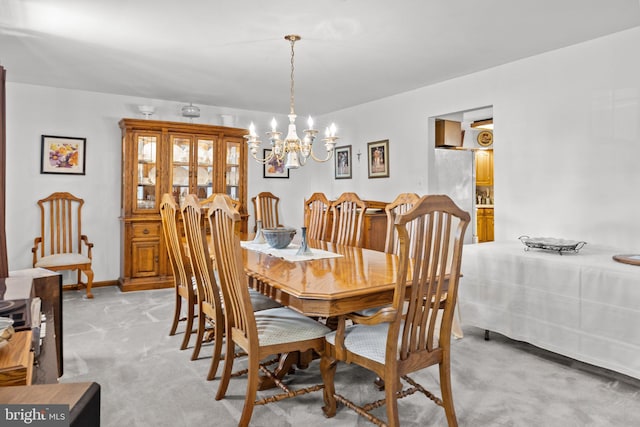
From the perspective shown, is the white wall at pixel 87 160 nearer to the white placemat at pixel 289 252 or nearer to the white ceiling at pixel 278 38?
the white ceiling at pixel 278 38

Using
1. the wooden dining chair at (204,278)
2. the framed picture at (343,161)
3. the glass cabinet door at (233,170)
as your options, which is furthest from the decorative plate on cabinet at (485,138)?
the wooden dining chair at (204,278)

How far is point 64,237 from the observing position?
4.86m

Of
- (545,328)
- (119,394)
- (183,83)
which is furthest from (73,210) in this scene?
(545,328)

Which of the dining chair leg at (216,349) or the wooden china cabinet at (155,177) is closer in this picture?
the dining chair leg at (216,349)

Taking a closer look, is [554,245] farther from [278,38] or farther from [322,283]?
[278,38]

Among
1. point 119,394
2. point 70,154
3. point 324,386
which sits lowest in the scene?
point 119,394

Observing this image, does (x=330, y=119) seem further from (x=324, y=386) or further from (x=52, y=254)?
(x=324, y=386)

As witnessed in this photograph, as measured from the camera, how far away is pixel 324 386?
2.10 metres

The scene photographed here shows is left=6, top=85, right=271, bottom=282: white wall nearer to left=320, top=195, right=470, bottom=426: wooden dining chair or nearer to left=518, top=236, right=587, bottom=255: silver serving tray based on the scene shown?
left=320, top=195, right=470, bottom=426: wooden dining chair

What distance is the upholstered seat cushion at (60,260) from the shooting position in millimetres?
4395

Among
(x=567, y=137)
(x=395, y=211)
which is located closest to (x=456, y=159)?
(x=567, y=137)

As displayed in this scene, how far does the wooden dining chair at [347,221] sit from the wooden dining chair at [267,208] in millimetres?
2371

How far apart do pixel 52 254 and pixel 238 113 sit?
9.61 feet

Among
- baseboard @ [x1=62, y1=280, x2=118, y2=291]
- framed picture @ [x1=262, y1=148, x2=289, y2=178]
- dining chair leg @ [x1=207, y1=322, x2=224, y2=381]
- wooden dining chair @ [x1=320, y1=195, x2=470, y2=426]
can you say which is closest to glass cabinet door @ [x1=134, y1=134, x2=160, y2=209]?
baseboard @ [x1=62, y1=280, x2=118, y2=291]
